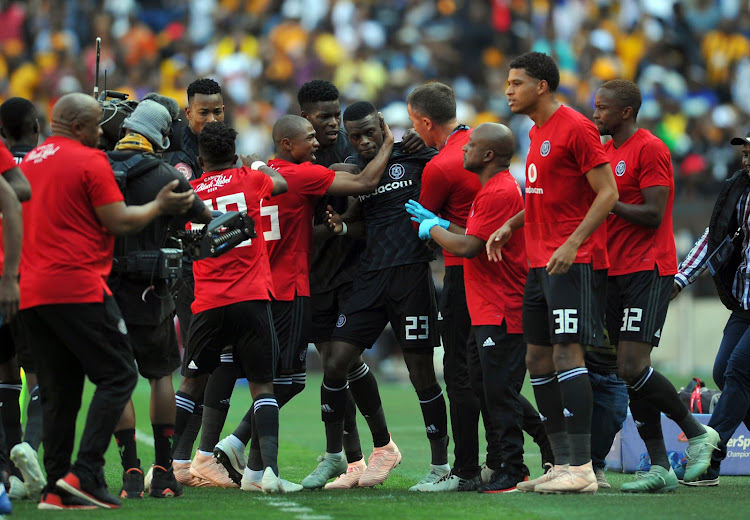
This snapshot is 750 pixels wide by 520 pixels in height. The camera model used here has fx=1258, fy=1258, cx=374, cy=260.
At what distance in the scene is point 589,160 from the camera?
7488 millimetres

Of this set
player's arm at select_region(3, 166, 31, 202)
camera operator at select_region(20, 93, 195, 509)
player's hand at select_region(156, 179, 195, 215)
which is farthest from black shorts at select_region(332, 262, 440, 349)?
player's arm at select_region(3, 166, 31, 202)

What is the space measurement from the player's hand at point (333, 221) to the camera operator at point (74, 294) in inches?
74.5

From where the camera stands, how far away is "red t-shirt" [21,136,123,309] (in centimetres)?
686

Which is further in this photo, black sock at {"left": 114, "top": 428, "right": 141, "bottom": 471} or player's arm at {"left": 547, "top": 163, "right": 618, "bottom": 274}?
black sock at {"left": 114, "top": 428, "right": 141, "bottom": 471}

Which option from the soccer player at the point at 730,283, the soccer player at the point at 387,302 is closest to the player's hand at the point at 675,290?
the soccer player at the point at 730,283

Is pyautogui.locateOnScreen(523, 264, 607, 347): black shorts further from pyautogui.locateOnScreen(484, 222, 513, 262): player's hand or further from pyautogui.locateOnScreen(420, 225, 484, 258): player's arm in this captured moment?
pyautogui.locateOnScreen(420, 225, 484, 258): player's arm

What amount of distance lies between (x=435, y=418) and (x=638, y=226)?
6.28 ft

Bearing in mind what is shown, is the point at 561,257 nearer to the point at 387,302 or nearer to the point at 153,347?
the point at 387,302

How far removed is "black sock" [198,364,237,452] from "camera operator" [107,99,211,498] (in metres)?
1.14

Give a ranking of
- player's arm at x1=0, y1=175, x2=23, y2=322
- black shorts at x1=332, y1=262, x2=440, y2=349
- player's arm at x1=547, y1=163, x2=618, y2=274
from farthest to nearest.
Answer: black shorts at x1=332, y1=262, x2=440, y2=349, player's arm at x1=547, y1=163, x2=618, y2=274, player's arm at x1=0, y1=175, x2=23, y2=322

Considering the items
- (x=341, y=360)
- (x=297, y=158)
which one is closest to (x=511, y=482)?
(x=341, y=360)

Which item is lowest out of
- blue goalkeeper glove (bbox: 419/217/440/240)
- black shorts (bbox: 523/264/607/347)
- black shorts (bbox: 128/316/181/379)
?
black shorts (bbox: 128/316/181/379)

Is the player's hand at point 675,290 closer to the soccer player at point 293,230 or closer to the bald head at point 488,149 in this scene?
the bald head at point 488,149

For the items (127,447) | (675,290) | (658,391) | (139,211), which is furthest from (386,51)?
(139,211)
